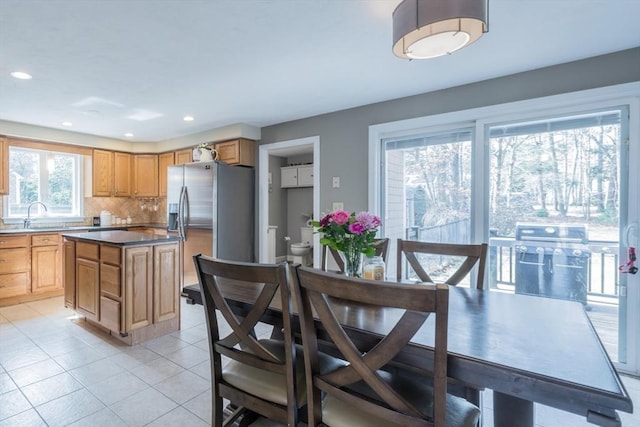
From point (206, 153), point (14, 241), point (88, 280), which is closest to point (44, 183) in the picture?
point (14, 241)

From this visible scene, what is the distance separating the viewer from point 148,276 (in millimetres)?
2957

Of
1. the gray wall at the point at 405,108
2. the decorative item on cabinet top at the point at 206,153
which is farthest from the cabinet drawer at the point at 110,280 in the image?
the gray wall at the point at 405,108

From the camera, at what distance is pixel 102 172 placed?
5.18 meters

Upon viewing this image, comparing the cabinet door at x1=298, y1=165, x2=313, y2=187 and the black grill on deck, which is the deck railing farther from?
the cabinet door at x1=298, y1=165, x2=313, y2=187

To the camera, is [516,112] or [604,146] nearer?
[604,146]

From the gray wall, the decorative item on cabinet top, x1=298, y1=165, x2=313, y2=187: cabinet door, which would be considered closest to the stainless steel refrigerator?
the decorative item on cabinet top

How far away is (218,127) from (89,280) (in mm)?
2470

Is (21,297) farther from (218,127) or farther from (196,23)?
(196,23)

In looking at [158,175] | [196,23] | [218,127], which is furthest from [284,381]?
[158,175]

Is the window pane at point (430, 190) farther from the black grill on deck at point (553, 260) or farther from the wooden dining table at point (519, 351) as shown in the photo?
the wooden dining table at point (519, 351)

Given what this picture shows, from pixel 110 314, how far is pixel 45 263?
2174 millimetres

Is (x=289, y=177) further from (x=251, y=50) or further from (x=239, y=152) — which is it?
(x=251, y=50)

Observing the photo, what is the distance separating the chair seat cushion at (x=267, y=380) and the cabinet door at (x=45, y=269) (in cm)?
417

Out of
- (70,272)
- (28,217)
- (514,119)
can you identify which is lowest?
(70,272)
